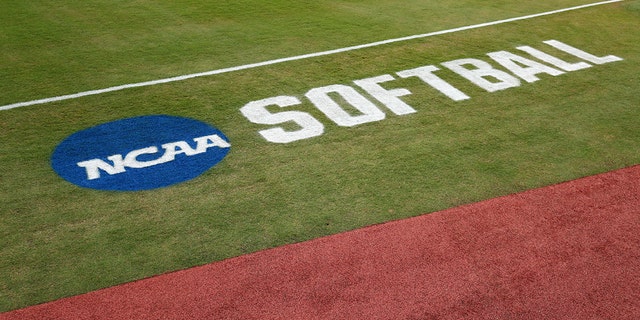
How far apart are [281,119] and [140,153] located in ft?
4.88

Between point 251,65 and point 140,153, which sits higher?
point 251,65

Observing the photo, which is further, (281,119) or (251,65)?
(251,65)

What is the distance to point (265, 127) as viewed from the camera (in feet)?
22.6

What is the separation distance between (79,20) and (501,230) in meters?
7.26

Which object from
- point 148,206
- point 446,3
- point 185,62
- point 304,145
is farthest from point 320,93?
point 446,3

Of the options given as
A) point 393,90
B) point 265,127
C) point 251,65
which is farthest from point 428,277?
point 251,65

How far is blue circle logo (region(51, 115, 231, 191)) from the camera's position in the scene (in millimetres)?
5969

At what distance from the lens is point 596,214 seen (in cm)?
561

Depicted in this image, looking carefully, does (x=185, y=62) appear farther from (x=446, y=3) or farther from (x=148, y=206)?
(x=446, y=3)

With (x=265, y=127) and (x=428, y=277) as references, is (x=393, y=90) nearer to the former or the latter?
(x=265, y=127)

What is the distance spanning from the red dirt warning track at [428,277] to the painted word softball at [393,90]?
1860 mm

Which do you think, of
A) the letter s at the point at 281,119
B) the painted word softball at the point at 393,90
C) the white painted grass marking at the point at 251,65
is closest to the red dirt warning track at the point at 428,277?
the letter s at the point at 281,119

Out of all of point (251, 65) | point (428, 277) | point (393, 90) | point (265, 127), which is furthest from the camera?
point (251, 65)

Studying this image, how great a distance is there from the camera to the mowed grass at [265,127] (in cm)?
525
